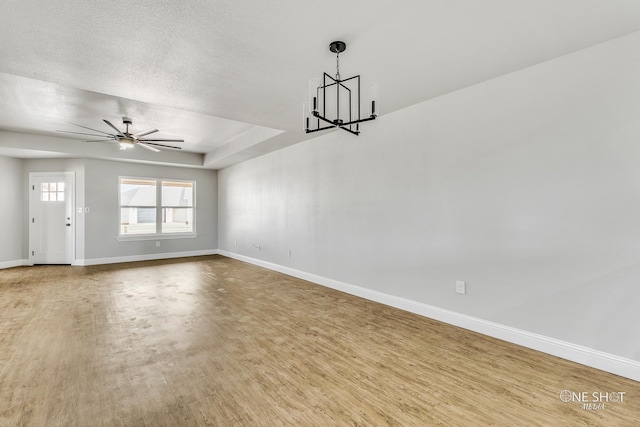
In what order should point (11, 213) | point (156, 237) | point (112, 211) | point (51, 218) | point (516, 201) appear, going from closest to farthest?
point (516, 201)
point (11, 213)
point (51, 218)
point (112, 211)
point (156, 237)

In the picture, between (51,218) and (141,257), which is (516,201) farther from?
(51,218)

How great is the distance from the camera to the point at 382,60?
2611 millimetres

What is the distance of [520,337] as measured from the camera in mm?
2738

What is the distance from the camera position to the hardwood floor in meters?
1.79

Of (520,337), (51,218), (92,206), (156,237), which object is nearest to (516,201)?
(520,337)

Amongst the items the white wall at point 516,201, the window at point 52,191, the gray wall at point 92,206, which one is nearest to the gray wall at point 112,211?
the gray wall at point 92,206

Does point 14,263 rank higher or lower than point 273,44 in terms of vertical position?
lower

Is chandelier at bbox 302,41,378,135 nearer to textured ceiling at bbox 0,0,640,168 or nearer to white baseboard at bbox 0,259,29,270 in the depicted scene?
textured ceiling at bbox 0,0,640,168

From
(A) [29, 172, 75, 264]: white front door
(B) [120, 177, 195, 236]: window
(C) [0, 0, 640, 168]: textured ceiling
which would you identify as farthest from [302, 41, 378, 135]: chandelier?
(A) [29, 172, 75, 264]: white front door

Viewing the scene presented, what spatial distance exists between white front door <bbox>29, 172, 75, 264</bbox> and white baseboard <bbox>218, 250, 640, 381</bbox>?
676cm

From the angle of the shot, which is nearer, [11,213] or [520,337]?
[520,337]

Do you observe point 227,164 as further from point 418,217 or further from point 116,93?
point 418,217

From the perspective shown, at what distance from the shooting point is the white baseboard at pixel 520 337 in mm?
2248

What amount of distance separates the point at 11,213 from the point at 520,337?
952 cm
